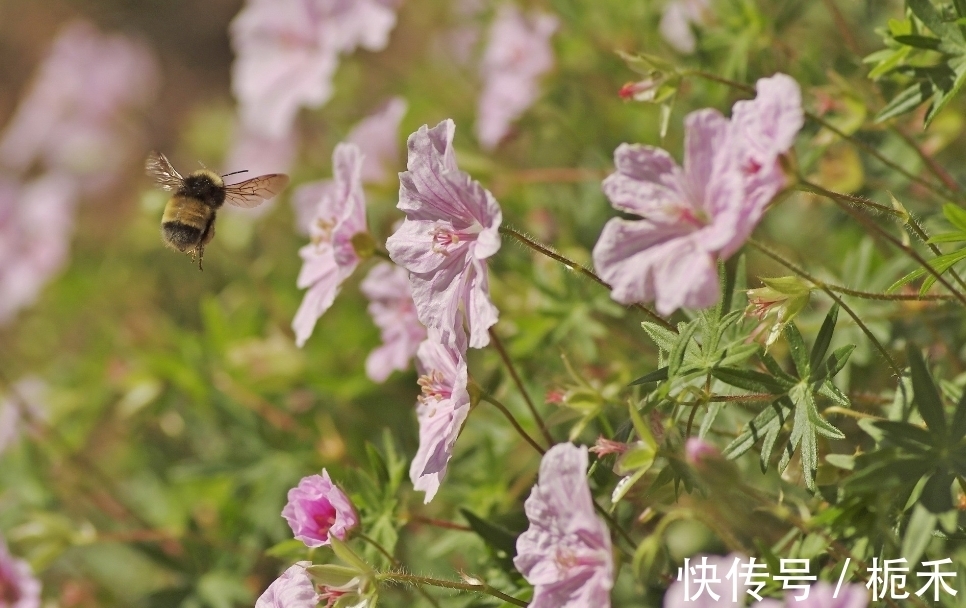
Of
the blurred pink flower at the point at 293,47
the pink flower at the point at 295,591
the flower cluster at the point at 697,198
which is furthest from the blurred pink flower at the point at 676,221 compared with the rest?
the blurred pink flower at the point at 293,47

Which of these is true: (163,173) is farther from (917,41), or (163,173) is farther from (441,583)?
(917,41)

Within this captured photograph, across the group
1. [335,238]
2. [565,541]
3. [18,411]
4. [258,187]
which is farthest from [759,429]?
[18,411]

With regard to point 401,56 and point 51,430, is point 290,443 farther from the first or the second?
point 401,56

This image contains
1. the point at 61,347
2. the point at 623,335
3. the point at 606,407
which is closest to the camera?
the point at 606,407

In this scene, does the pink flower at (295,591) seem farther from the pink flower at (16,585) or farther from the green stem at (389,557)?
the pink flower at (16,585)

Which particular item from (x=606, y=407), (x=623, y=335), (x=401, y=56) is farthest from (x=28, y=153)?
(x=606, y=407)

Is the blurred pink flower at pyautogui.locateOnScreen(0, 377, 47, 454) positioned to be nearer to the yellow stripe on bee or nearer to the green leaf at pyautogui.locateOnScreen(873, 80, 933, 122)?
the yellow stripe on bee

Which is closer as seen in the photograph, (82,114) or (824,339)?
(824,339)
